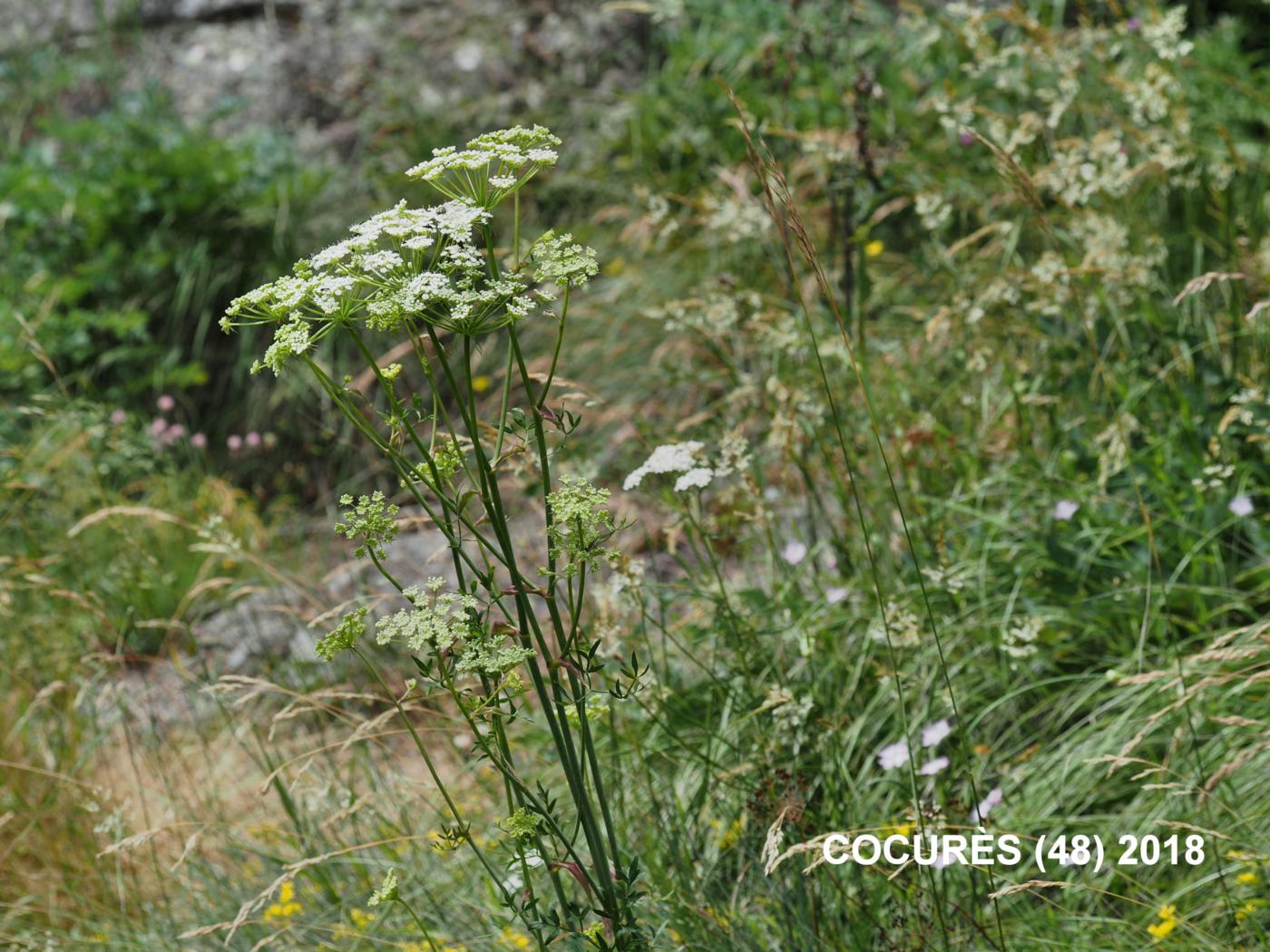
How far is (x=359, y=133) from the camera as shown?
6320mm

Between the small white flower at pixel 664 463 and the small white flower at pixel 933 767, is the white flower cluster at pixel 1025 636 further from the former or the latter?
the small white flower at pixel 664 463

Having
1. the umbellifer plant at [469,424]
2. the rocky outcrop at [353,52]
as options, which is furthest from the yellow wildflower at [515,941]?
the rocky outcrop at [353,52]

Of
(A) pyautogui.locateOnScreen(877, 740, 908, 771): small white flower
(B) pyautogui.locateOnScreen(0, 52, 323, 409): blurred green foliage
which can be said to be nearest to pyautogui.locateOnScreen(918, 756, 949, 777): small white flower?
(A) pyautogui.locateOnScreen(877, 740, 908, 771): small white flower

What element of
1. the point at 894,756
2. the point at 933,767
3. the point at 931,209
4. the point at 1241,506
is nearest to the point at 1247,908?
the point at 933,767

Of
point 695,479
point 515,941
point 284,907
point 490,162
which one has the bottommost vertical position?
point 284,907

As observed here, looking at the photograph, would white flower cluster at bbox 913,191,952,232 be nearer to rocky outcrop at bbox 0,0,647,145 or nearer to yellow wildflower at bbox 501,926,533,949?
yellow wildflower at bbox 501,926,533,949

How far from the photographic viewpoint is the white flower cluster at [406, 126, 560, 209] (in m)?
1.31

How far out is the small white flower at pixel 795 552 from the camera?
2.87 meters

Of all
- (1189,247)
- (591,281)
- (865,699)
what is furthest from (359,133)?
(865,699)

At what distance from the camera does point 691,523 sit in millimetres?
2311

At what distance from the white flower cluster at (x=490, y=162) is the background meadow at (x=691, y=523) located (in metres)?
0.07

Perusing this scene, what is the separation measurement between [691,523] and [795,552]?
0.64 meters

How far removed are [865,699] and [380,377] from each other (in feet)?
5.74

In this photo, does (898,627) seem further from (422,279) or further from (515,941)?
(422,279)
